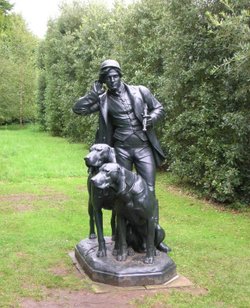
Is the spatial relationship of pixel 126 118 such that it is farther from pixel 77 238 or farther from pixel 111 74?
pixel 77 238

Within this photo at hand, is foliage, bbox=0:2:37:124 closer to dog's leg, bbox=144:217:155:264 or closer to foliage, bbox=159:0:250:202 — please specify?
foliage, bbox=159:0:250:202

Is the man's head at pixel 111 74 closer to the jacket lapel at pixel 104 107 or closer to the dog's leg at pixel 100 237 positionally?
the jacket lapel at pixel 104 107

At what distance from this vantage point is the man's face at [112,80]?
6.03 m

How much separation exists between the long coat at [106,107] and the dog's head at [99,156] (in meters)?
0.72

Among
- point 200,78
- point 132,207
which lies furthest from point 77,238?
point 200,78

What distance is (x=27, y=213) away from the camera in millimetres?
9844

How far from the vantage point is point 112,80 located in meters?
6.07

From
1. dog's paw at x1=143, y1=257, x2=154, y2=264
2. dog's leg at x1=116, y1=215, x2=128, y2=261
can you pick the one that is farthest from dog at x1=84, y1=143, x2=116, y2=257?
dog's paw at x1=143, y1=257, x2=154, y2=264

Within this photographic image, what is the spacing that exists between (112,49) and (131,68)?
145 inches

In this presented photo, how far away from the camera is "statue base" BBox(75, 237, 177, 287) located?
5652 mm

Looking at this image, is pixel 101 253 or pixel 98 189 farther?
pixel 101 253

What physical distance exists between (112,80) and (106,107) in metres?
0.37

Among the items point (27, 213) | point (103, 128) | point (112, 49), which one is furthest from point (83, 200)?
point (112, 49)

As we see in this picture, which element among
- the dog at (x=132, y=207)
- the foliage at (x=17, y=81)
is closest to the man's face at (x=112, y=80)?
the dog at (x=132, y=207)
